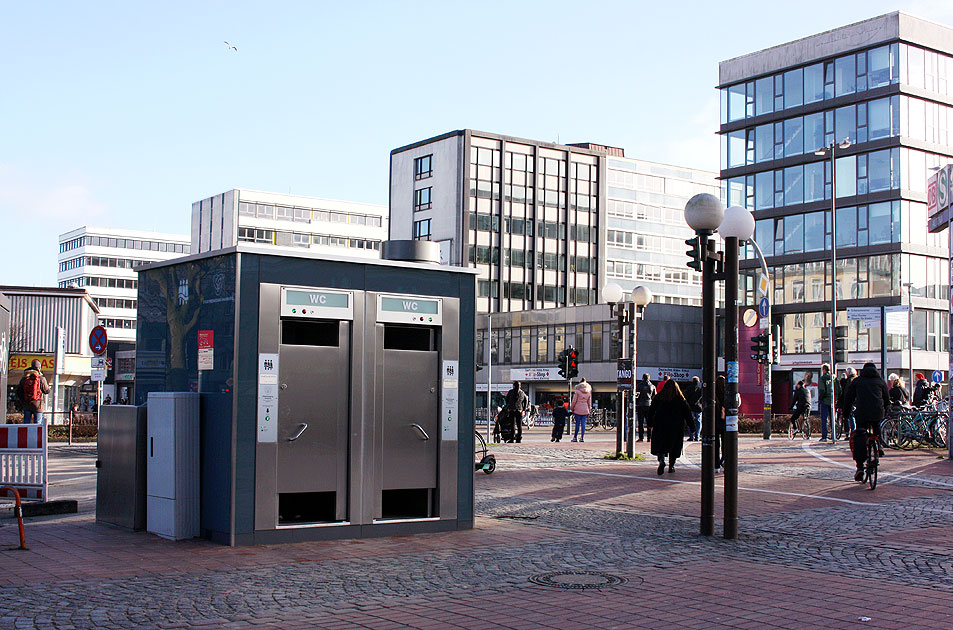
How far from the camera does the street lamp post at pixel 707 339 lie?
1080 centimetres

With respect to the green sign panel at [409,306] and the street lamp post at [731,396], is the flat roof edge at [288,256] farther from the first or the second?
the street lamp post at [731,396]

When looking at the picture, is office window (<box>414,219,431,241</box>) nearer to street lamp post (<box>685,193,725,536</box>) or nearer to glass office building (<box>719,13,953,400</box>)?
glass office building (<box>719,13,953,400</box>)

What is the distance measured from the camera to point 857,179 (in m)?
61.8

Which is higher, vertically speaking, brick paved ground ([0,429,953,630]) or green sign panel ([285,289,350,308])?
green sign panel ([285,289,350,308])

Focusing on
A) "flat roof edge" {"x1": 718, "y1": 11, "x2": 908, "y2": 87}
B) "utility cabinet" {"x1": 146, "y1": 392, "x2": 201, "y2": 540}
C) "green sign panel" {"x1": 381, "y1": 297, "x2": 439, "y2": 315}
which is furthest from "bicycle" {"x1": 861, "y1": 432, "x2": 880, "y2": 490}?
"flat roof edge" {"x1": 718, "y1": 11, "x2": 908, "y2": 87}

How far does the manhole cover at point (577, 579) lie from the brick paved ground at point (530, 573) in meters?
0.04

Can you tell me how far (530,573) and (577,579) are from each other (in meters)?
0.45

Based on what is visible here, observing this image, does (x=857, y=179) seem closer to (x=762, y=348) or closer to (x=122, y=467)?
(x=762, y=348)

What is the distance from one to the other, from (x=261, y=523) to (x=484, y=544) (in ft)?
6.92

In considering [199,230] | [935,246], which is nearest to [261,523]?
[935,246]

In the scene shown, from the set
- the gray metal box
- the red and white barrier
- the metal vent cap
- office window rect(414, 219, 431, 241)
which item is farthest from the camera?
office window rect(414, 219, 431, 241)

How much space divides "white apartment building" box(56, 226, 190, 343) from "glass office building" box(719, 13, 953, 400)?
294 ft

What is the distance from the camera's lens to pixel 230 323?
32.1ft

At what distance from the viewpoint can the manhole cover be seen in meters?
7.95
